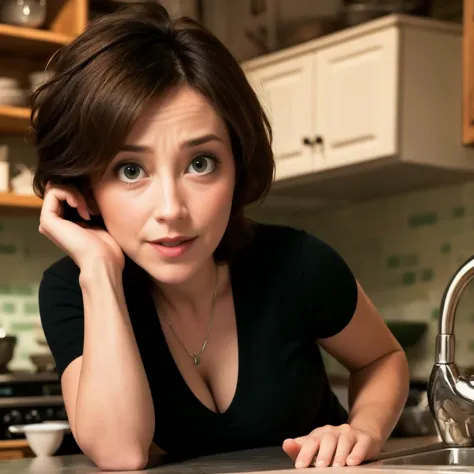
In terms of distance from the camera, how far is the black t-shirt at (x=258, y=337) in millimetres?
1438

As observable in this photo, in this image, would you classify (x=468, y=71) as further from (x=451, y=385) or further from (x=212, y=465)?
(x=212, y=465)

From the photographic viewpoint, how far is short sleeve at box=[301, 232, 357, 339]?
1540 millimetres

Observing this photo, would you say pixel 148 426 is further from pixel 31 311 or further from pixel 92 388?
pixel 31 311

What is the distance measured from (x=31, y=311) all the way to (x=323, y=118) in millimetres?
1267

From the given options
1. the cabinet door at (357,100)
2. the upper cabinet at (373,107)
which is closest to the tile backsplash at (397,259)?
the upper cabinet at (373,107)

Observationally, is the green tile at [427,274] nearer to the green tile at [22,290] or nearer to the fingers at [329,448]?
the green tile at [22,290]

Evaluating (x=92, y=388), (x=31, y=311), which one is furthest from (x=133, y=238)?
(x=31, y=311)

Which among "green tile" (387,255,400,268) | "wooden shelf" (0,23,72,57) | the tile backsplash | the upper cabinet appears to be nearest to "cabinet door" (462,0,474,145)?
the upper cabinet

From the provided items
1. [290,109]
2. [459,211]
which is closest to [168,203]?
[290,109]

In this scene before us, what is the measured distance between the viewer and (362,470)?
46.8 inches

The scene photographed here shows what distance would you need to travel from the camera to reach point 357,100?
2.98 metres

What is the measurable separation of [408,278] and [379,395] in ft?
6.37

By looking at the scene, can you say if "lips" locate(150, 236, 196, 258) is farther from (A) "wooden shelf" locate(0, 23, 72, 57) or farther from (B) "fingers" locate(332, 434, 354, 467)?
(A) "wooden shelf" locate(0, 23, 72, 57)

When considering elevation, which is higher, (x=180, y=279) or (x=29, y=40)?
(x=29, y=40)
